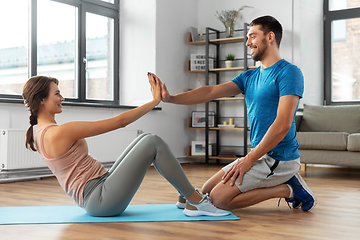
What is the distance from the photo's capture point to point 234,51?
607 cm

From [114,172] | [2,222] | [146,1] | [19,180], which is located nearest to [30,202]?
[2,222]

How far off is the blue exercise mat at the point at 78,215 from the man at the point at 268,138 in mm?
183

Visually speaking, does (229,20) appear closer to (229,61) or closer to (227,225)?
(229,61)

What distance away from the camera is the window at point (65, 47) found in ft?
15.3

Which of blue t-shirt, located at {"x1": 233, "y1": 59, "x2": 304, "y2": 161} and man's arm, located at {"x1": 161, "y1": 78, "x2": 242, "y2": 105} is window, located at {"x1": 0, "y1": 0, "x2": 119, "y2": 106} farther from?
blue t-shirt, located at {"x1": 233, "y1": 59, "x2": 304, "y2": 161}

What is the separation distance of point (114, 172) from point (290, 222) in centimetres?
91

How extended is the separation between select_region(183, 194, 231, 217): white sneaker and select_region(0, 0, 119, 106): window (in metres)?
2.69

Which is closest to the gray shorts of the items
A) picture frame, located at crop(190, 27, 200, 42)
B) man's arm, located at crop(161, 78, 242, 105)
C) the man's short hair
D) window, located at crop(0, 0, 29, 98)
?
man's arm, located at crop(161, 78, 242, 105)

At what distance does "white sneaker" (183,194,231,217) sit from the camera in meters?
2.24

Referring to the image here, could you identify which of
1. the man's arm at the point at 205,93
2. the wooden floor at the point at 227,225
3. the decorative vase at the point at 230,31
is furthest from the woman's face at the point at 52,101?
the decorative vase at the point at 230,31

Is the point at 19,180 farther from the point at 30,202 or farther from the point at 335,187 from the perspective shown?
the point at 335,187

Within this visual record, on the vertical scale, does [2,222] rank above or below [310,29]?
below

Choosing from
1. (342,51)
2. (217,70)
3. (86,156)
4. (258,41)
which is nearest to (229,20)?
(217,70)

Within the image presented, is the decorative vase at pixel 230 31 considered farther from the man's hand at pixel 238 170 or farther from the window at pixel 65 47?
the man's hand at pixel 238 170
